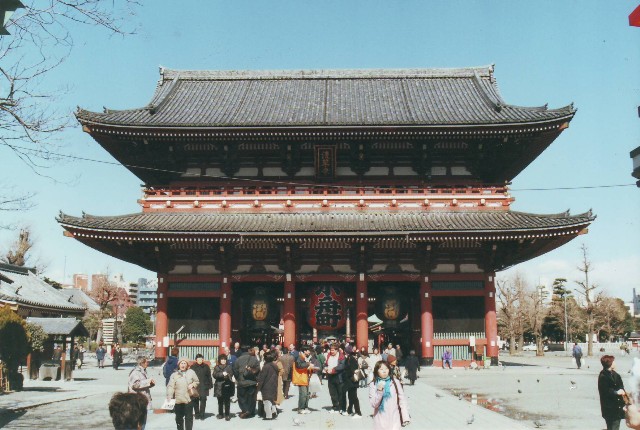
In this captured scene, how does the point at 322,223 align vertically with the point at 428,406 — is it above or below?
above

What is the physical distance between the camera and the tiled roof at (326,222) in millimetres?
26156

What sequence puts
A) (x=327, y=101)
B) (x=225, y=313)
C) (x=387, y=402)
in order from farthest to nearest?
(x=327, y=101), (x=225, y=313), (x=387, y=402)

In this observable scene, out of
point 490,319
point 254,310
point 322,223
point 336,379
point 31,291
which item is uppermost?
point 322,223

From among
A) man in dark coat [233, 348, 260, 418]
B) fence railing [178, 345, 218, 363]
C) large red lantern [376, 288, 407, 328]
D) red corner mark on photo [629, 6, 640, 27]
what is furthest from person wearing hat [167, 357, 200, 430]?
large red lantern [376, 288, 407, 328]

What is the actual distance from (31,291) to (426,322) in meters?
29.5

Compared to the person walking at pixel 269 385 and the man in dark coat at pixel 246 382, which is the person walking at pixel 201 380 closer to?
Result: the man in dark coat at pixel 246 382

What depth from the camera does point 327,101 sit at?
33781 millimetres

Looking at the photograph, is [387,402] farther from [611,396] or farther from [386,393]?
[611,396]

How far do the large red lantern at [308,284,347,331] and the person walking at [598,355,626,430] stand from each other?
1855cm

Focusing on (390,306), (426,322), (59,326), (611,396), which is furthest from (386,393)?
(59,326)

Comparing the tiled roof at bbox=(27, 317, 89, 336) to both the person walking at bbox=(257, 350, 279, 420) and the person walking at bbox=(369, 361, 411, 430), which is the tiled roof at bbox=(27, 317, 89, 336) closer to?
the person walking at bbox=(257, 350, 279, 420)

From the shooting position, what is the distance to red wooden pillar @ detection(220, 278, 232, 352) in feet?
91.1

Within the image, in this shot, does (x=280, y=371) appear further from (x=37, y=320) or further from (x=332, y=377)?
(x=37, y=320)

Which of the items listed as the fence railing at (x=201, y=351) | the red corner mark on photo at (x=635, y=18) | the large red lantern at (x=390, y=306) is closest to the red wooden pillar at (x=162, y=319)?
the fence railing at (x=201, y=351)
